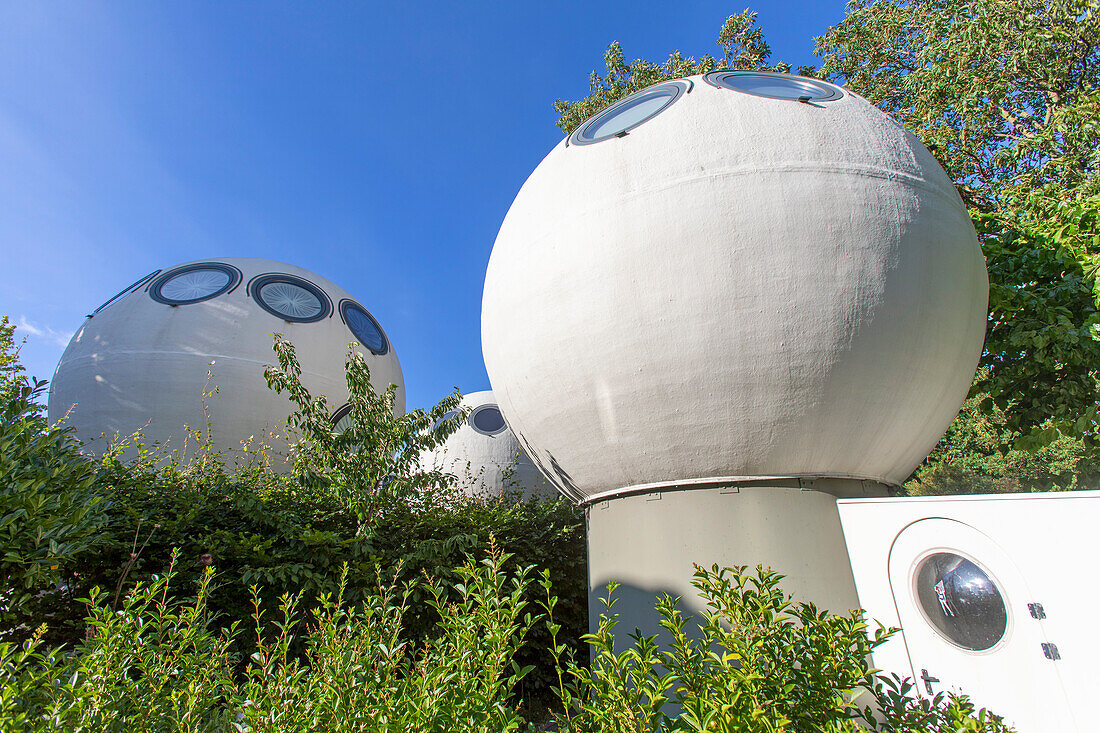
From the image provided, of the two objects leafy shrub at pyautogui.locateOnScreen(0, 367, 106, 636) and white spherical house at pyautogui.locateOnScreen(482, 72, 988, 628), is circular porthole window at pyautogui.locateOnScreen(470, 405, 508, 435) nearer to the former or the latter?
white spherical house at pyautogui.locateOnScreen(482, 72, 988, 628)

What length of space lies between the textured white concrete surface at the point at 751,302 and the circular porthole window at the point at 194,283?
7.11 meters

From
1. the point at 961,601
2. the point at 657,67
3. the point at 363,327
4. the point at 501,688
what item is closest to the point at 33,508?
the point at 501,688

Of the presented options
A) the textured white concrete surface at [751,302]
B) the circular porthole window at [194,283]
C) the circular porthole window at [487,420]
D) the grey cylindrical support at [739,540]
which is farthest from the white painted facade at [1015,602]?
the circular porthole window at [194,283]

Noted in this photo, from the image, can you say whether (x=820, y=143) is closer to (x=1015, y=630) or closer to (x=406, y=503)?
(x=1015, y=630)

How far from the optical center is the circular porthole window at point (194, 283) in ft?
30.4

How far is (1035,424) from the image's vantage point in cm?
642

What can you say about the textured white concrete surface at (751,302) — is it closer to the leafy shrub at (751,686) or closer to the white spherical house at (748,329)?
the white spherical house at (748,329)

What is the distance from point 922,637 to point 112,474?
22.8 feet

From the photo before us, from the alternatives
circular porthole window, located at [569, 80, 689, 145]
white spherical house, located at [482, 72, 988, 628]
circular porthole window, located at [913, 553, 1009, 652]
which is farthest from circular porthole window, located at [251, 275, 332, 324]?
circular porthole window, located at [913, 553, 1009, 652]

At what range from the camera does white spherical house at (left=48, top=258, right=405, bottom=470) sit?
329 inches

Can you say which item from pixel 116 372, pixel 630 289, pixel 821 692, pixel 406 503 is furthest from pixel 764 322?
pixel 116 372

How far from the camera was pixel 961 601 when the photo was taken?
318 centimetres

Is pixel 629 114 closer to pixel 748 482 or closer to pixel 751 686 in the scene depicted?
pixel 748 482

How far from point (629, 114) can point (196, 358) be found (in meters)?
7.31
